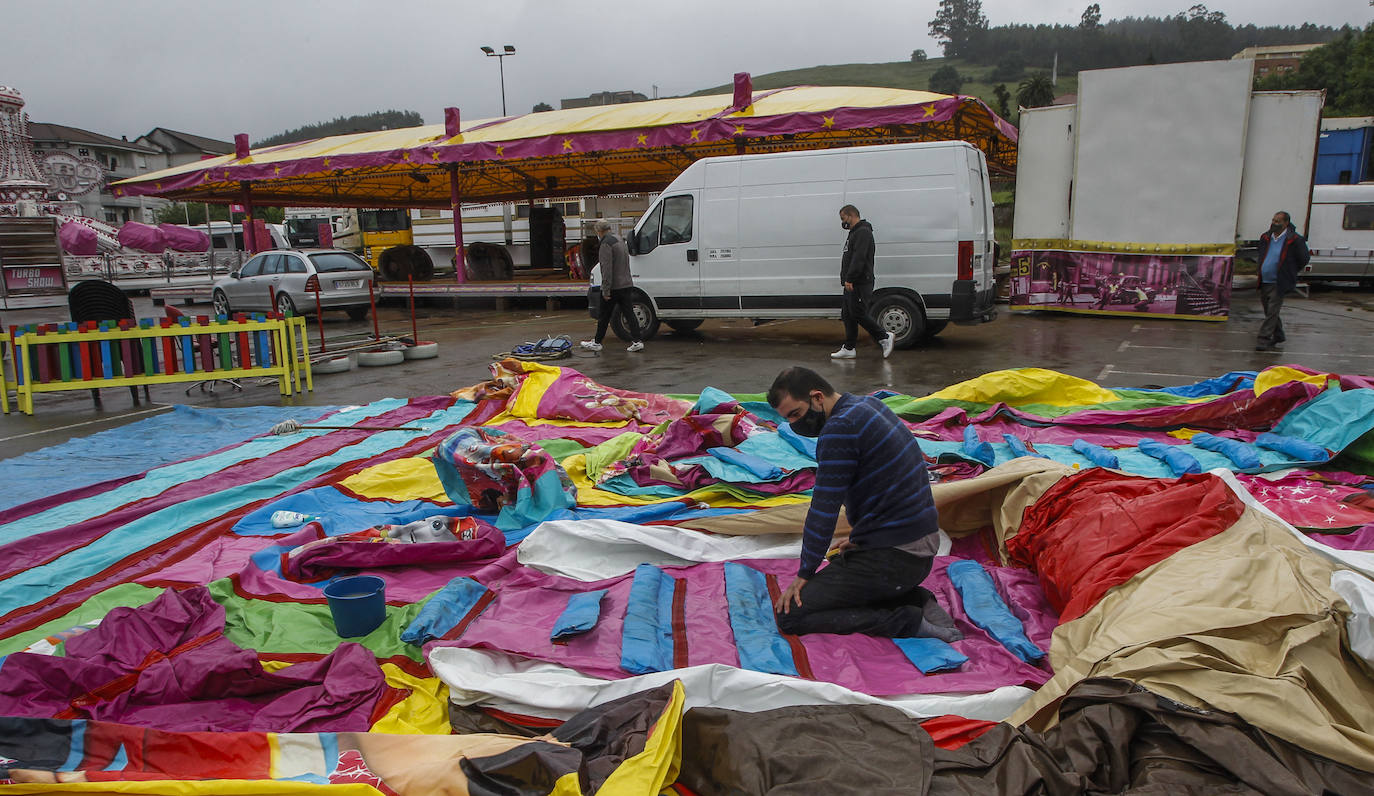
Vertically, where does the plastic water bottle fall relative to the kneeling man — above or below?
below

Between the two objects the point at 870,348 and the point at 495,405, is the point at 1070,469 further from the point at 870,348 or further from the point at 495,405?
the point at 870,348

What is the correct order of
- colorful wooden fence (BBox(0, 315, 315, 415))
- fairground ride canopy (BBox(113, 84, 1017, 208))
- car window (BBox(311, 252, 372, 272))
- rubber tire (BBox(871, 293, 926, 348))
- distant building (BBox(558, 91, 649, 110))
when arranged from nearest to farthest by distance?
colorful wooden fence (BBox(0, 315, 315, 415)) < rubber tire (BBox(871, 293, 926, 348)) < fairground ride canopy (BBox(113, 84, 1017, 208)) < car window (BBox(311, 252, 372, 272)) < distant building (BBox(558, 91, 649, 110))

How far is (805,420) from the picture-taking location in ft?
11.1

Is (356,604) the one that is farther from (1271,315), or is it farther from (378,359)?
(1271,315)

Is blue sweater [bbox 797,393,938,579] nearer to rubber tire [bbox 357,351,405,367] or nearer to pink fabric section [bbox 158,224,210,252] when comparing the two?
rubber tire [bbox 357,351,405,367]

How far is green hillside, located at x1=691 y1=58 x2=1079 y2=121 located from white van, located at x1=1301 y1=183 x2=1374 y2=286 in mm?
80006

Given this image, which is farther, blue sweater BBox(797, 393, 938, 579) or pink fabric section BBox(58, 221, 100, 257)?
pink fabric section BBox(58, 221, 100, 257)

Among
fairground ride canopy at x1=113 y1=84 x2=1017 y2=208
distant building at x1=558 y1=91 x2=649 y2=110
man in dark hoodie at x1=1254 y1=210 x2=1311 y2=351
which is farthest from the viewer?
distant building at x1=558 y1=91 x2=649 y2=110

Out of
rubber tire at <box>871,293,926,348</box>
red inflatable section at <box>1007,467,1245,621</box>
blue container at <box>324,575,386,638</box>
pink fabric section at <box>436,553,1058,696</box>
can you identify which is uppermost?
rubber tire at <box>871,293,926,348</box>

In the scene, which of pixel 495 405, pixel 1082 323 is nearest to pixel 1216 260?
pixel 1082 323

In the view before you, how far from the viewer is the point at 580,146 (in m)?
15.5

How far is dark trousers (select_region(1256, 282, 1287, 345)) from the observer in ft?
33.1

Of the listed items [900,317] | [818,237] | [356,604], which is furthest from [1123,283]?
[356,604]

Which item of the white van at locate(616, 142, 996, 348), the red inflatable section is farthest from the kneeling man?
the white van at locate(616, 142, 996, 348)
